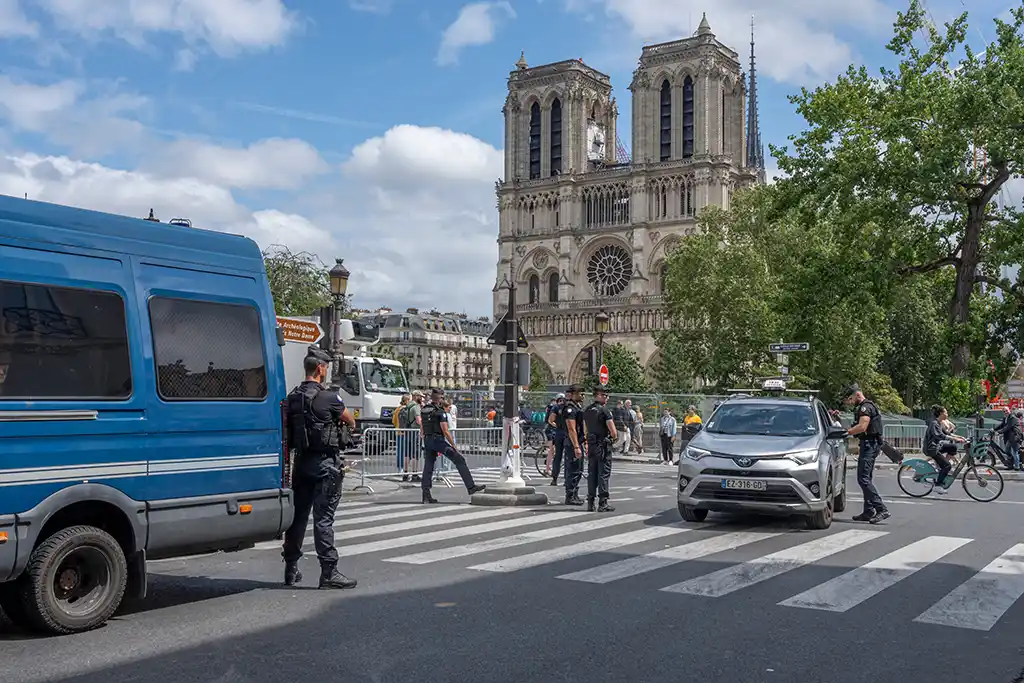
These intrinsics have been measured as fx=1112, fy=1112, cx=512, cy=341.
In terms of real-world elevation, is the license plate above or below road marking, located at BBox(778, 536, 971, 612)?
above

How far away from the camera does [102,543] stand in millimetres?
6961

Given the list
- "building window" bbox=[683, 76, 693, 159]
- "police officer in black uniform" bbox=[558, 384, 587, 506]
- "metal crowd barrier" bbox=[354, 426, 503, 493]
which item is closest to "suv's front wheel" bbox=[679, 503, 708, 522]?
"police officer in black uniform" bbox=[558, 384, 587, 506]

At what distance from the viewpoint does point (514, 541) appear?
11.6 meters

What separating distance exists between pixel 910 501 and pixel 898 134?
14646 mm

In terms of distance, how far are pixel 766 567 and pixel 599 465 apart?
5342 mm

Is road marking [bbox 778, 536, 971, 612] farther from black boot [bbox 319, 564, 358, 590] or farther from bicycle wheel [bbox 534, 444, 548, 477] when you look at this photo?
bicycle wheel [bbox 534, 444, 548, 477]

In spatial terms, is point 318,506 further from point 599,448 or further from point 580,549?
point 599,448

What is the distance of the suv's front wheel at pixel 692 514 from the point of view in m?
13.6

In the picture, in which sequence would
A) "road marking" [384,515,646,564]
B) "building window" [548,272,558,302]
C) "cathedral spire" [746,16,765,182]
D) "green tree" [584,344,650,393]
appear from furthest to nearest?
"cathedral spire" [746,16,765,182], "building window" [548,272,558,302], "green tree" [584,344,650,393], "road marking" [384,515,646,564]

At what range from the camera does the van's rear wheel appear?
21.7ft

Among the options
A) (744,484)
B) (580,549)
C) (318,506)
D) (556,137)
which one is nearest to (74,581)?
(318,506)

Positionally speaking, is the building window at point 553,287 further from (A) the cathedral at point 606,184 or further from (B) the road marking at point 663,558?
(B) the road marking at point 663,558

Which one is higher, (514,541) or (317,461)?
(317,461)

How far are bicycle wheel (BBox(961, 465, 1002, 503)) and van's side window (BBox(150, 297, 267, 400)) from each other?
13.8 m
